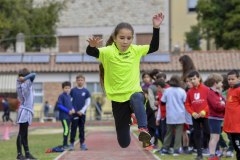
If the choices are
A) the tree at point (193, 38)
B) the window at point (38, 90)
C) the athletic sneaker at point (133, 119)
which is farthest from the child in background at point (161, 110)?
the tree at point (193, 38)

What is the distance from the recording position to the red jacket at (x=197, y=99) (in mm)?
14023

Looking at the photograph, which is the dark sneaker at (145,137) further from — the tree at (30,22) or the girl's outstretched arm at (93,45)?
the tree at (30,22)

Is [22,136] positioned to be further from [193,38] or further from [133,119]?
[193,38]

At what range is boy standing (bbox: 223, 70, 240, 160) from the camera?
37.5 ft

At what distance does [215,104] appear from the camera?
14367mm

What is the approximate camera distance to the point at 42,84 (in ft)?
162

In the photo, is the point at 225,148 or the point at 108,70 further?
the point at 225,148

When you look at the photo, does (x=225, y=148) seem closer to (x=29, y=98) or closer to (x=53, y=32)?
(x=29, y=98)

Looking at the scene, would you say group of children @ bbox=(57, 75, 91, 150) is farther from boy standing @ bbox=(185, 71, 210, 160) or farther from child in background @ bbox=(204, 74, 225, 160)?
child in background @ bbox=(204, 74, 225, 160)

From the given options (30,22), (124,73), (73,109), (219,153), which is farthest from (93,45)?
(30,22)

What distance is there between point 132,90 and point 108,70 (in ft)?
1.60

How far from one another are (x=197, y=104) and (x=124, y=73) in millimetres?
4264

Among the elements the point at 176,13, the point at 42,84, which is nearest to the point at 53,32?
the point at 42,84

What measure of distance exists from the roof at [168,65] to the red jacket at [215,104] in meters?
33.5
